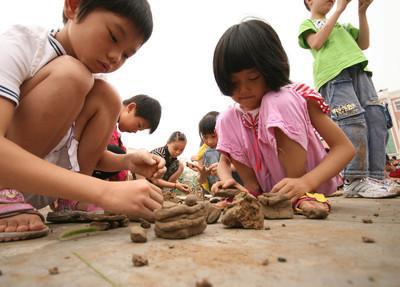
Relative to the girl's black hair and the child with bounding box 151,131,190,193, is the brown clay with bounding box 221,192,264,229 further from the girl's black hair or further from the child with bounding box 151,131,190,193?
the girl's black hair

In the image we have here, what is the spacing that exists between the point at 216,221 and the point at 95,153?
815 millimetres

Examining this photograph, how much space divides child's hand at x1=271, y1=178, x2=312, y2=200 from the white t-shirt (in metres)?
1.22

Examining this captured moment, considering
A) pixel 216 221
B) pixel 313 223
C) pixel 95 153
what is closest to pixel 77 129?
pixel 95 153

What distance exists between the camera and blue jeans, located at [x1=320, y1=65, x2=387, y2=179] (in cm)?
241

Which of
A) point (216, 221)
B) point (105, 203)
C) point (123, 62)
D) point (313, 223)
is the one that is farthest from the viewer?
point (123, 62)

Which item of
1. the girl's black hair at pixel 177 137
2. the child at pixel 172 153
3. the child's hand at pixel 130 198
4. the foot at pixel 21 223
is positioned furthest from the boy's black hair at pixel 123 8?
the girl's black hair at pixel 177 137

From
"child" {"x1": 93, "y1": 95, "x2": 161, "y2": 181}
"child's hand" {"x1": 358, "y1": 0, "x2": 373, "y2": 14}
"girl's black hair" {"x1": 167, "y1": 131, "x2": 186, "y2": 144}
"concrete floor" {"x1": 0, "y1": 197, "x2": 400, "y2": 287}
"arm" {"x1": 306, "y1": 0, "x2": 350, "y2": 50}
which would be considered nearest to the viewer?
"concrete floor" {"x1": 0, "y1": 197, "x2": 400, "y2": 287}

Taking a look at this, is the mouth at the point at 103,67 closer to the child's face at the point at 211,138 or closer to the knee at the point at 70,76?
the knee at the point at 70,76

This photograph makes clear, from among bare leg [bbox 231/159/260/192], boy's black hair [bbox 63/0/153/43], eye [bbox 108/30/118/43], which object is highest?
boy's black hair [bbox 63/0/153/43]

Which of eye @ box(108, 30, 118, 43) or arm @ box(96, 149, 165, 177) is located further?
arm @ box(96, 149, 165, 177)

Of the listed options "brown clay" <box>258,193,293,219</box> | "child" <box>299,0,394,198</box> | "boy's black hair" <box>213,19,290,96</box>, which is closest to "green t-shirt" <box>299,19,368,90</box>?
"child" <box>299,0,394,198</box>

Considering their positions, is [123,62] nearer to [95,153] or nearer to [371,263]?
[95,153]

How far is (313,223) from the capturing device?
122cm

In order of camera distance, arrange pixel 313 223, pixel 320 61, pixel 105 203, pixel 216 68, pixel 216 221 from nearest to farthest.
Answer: pixel 105 203, pixel 313 223, pixel 216 221, pixel 216 68, pixel 320 61
